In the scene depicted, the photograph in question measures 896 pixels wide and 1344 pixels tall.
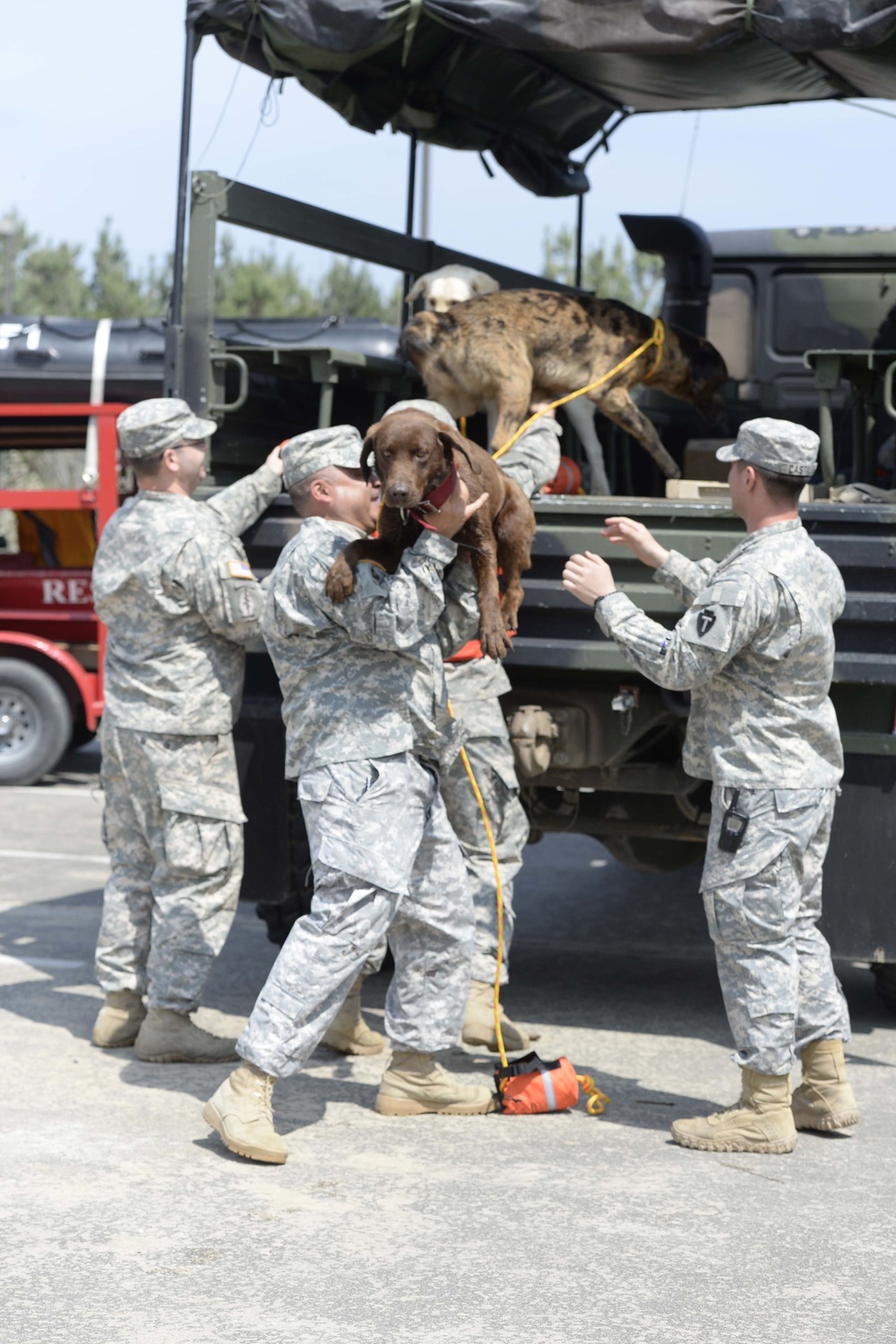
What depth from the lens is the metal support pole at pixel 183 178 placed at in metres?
5.37

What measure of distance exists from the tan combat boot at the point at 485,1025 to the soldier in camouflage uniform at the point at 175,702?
0.70 metres

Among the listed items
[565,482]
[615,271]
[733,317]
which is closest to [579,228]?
[733,317]

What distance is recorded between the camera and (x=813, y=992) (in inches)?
170

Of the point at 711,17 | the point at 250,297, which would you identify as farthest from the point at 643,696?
the point at 250,297

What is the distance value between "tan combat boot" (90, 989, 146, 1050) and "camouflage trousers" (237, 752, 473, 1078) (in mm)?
1077

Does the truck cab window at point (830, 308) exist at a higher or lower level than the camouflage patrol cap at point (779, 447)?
higher

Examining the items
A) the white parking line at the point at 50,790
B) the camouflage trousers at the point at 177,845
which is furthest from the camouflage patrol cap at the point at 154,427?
the white parking line at the point at 50,790

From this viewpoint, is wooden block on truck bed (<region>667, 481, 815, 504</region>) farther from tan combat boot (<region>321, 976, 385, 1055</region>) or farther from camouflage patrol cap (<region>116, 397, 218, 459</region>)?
tan combat boot (<region>321, 976, 385, 1055</region>)

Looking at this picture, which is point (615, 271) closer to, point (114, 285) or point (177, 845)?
point (114, 285)

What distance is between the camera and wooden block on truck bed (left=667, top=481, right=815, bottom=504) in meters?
5.39

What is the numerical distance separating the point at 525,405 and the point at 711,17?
139 centimetres

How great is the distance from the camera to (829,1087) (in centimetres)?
434

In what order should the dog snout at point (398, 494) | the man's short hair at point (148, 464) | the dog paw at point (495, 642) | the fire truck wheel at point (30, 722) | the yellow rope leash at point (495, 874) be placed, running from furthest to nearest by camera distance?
the fire truck wheel at point (30, 722)
the man's short hair at point (148, 464)
the yellow rope leash at point (495, 874)
the dog paw at point (495, 642)
the dog snout at point (398, 494)

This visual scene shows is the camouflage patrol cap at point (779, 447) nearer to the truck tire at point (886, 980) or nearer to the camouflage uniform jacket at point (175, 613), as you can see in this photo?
the camouflage uniform jacket at point (175, 613)
